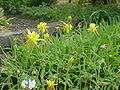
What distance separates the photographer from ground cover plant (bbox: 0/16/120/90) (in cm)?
290

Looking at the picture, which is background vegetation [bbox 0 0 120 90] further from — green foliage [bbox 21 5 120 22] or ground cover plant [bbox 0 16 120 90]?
green foliage [bbox 21 5 120 22]

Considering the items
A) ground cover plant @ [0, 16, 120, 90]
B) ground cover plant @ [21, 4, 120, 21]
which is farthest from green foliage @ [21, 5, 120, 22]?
ground cover plant @ [0, 16, 120, 90]

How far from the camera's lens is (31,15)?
5.42 metres

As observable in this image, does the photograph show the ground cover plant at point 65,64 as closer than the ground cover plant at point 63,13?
Yes

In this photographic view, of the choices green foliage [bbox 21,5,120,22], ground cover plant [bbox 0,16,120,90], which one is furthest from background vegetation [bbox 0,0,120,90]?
green foliage [bbox 21,5,120,22]

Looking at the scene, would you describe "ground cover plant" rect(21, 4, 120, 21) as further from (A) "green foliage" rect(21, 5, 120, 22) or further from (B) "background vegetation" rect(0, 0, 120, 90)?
(B) "background vegetation" rect(0, 0, 120, 90)

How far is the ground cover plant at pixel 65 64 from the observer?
290cm

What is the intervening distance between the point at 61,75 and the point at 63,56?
0.94 feet

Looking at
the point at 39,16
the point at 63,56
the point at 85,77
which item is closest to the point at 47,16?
the point at 39,16

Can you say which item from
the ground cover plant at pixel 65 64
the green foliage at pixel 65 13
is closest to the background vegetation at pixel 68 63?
the ground cover plant at pixel 65 64

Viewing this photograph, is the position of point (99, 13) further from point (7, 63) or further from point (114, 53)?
point (7, 63)

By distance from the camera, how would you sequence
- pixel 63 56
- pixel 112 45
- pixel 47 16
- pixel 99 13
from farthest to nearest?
pixel 99 13 < pixel 47 16 < pixel 112 45 < pixel 63 56

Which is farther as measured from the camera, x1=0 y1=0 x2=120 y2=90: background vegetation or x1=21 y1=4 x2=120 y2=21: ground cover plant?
x1=21 y1=4 x2=120 y2=21: ground cover plant

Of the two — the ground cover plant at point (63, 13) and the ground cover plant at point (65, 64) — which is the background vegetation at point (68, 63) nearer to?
the ground cover plant at point (65, 64)
